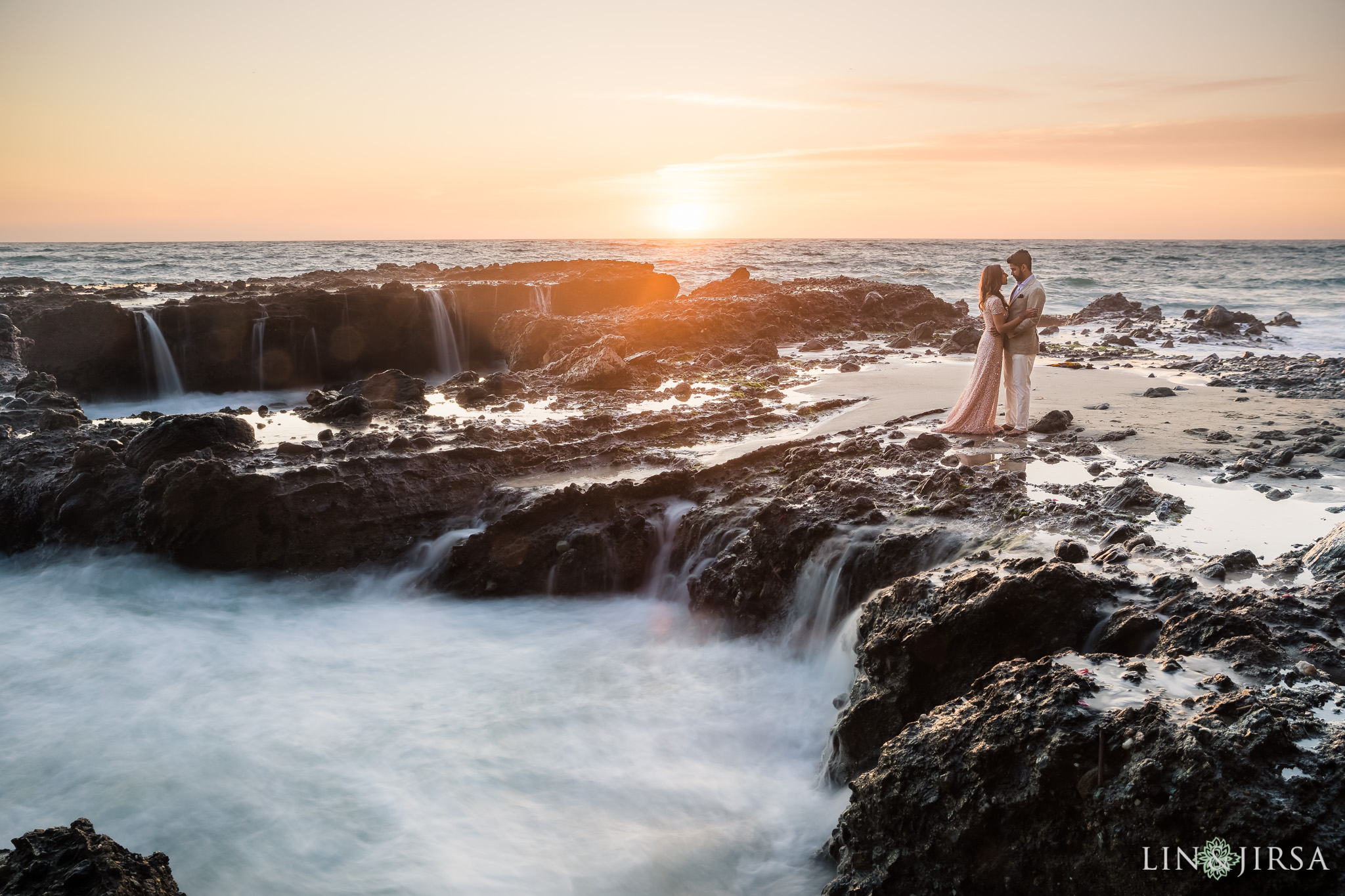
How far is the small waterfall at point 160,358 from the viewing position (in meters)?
16.6

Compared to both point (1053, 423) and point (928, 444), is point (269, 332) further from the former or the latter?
point (1053, 423)

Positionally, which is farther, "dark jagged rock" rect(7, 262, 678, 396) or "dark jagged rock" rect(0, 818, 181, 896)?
"dark jagged rock" rect(7, 262, 678, 396)

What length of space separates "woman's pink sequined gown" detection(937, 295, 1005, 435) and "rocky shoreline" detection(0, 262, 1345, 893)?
467 mm

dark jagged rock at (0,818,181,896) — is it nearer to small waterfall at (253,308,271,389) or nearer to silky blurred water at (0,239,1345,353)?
small waterfall at (253,308,271,389)

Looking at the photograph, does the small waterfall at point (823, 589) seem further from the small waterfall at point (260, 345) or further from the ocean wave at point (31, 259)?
the ocean wave at point (31, 259)

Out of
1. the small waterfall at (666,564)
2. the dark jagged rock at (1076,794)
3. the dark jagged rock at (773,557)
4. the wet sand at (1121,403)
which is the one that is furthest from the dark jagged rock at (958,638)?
the wet sand at (1121,403)

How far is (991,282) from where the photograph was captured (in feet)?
27.2

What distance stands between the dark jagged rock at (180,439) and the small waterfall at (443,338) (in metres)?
11.2

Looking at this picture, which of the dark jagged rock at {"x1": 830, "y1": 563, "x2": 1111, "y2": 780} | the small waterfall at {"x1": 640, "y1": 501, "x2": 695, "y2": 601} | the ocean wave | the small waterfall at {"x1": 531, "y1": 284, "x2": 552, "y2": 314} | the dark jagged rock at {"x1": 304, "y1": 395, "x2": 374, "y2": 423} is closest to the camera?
the dark jagged rock at {"x1": 830, "y1": 563, "x2": 1111, "y2": 780}

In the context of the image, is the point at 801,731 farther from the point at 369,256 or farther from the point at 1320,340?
the point at 369,256

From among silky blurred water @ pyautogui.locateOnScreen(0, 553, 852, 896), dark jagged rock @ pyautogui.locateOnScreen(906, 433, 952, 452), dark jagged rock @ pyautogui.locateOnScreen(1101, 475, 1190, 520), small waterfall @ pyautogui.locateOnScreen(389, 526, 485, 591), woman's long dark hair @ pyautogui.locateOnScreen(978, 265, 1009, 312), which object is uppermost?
woman's long dark hair @ pyautogui.locateOnScreen(978, 265, 1009, 312)

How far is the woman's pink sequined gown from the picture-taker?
27.5 feet

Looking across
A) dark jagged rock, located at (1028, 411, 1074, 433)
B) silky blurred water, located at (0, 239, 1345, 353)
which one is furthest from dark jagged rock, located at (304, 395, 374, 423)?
silky blurred water, located at (0, 239, 1345, 353)

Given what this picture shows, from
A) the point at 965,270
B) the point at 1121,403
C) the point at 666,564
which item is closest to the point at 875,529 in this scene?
the point at 666,564
